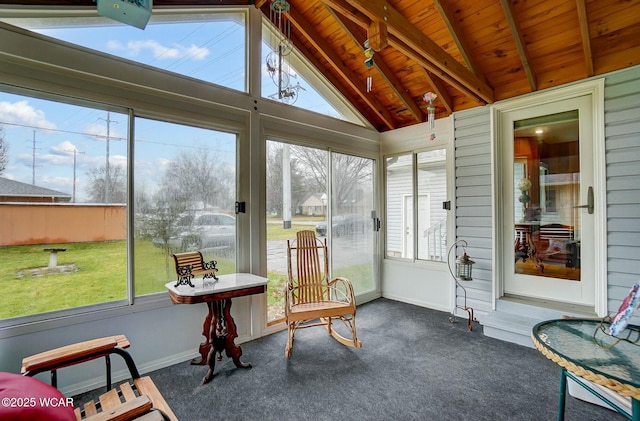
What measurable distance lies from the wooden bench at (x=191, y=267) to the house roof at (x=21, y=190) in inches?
39.5

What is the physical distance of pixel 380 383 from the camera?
2346mm

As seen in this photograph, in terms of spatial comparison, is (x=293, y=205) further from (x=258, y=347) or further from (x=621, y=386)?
(x=621, y=386)

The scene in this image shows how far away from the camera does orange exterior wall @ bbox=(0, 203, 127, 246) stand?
2.10m

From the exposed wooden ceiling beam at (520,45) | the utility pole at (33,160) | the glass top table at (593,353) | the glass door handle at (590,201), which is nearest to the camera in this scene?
the glass top table at (593,353)

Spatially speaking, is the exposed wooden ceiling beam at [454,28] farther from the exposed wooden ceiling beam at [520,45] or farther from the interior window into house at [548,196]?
the interior window into house at [548,196]

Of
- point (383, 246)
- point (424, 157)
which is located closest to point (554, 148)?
point (424, 157)

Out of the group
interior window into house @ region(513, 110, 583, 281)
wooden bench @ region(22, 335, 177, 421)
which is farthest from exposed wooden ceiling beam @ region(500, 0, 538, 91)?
wooden bench @ region(22, 335, 177, 421)

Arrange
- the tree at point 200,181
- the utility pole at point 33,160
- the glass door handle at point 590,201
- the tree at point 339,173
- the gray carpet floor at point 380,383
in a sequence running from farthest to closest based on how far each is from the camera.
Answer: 1. the tree at point 339,173
2. the glass door handle at point 590,201
3. the tree at point 200,181
4. the utility pole at point 33,160
5. the gray carpet floor at point 380,383

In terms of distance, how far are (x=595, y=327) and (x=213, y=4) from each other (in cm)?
410

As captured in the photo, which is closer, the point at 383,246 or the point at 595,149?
the point at 595,149

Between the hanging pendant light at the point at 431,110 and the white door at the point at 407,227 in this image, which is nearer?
the hanging pendant light at the point at 431,110

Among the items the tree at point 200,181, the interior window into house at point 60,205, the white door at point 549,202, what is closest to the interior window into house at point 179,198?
the tree at point 200,181

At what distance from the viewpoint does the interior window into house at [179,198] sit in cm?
262

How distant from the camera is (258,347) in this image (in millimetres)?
3002
